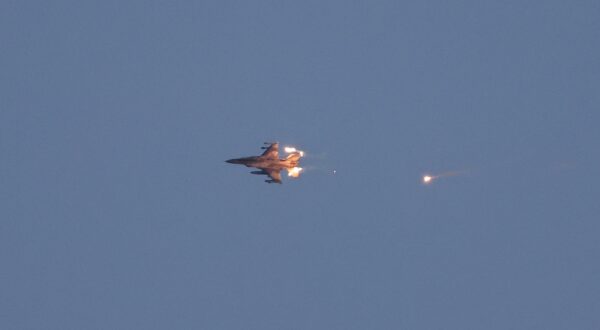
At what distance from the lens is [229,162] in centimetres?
16450

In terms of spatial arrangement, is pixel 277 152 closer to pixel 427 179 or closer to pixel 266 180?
pixel 266 180

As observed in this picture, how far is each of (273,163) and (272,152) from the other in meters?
1.90

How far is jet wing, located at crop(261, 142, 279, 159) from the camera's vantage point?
547ft

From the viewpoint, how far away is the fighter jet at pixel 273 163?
545ft

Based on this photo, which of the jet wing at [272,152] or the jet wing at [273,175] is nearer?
the jet wing at [272,152]

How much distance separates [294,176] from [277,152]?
431 cm

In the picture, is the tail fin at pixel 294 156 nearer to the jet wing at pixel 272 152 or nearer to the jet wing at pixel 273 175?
the jet wing at pixel 272 152

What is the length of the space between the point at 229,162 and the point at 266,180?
6.75 metres

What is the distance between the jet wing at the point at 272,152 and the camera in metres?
167

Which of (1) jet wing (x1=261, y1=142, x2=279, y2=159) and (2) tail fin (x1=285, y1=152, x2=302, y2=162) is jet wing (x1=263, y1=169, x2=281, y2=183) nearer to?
(1) jet wing (x1=261, y1=142, x2=279, y2=159)

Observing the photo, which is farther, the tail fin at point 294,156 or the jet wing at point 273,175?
the jet wing at point 273,175

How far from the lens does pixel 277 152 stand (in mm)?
167625

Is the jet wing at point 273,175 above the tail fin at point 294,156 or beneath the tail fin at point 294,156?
beneath

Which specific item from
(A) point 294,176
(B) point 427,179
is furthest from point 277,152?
(B) point 427,179
